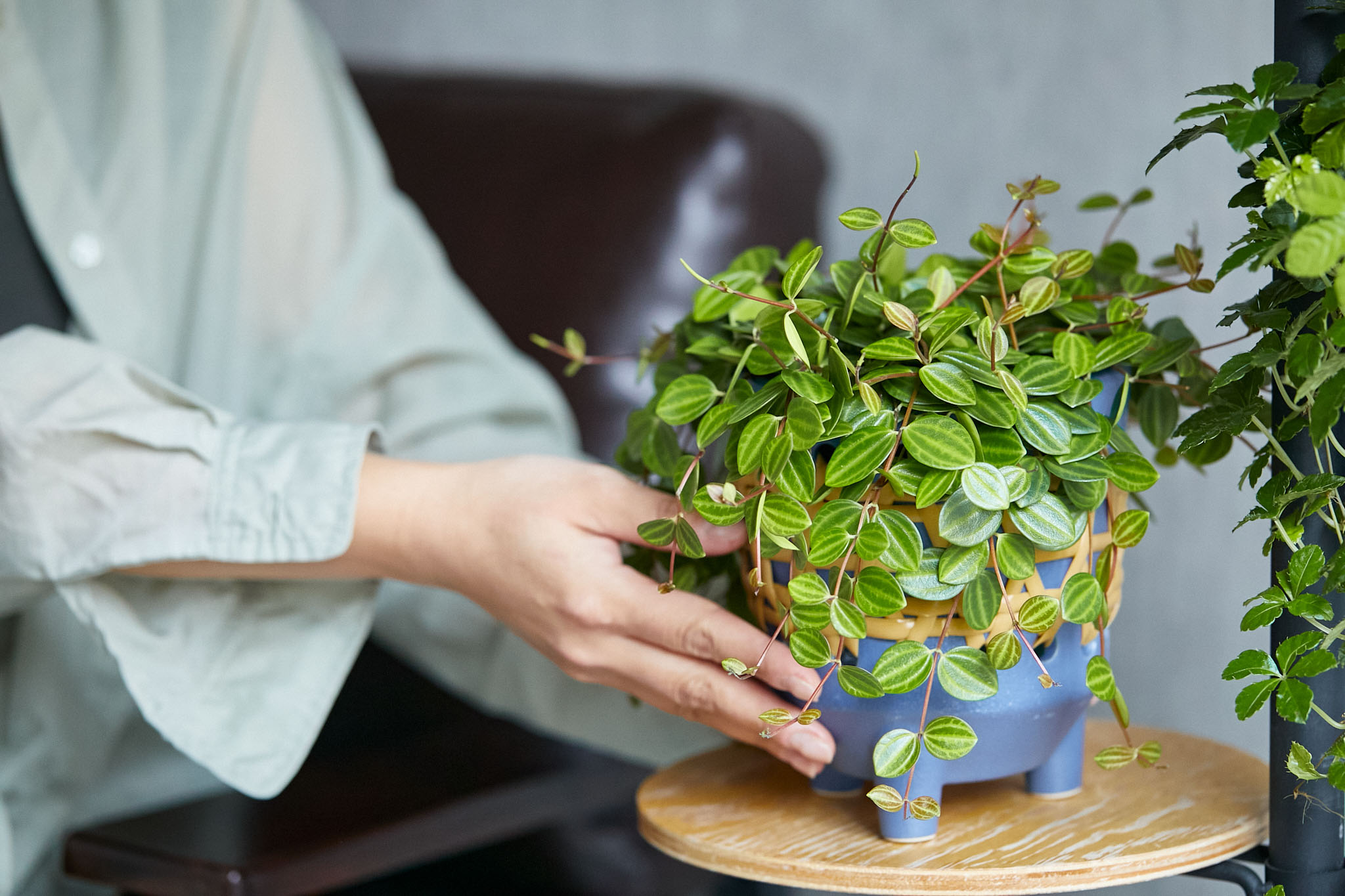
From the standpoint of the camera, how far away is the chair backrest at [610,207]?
98 centimetres

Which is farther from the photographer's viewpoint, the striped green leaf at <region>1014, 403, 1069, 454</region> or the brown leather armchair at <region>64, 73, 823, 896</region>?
the brown leather armchair at <region>64, 73, 823, 896</region>

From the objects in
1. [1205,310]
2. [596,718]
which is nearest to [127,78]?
[596,718]

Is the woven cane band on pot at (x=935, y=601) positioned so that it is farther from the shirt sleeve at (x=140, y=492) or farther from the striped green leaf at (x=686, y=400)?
the shirt sleeve at (x=140, y=492)

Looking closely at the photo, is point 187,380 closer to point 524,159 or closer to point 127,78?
point 127,78

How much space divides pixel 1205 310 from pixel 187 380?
778mm

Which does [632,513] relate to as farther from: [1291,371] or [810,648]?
[1291,371]

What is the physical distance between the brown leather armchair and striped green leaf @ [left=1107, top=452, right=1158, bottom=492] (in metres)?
0.48

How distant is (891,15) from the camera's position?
38.0 inches

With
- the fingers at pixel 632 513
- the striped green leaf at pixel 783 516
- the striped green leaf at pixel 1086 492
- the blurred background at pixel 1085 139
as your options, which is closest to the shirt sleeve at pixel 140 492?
the fingers at pixel 632 513

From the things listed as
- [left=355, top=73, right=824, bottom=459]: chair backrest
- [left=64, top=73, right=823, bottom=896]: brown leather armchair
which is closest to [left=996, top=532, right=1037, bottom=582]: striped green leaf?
[left=64, top=73, right=823, bottom=896]: brown leather armchair

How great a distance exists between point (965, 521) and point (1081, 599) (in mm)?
65

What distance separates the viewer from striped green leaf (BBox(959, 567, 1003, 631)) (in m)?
0.41

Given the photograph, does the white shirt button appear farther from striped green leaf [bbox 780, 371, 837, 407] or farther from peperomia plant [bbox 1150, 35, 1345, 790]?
peperomia plant [bbox 1150, 35, 1345, 790]

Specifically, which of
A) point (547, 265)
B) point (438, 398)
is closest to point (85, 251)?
point (438, 398)
